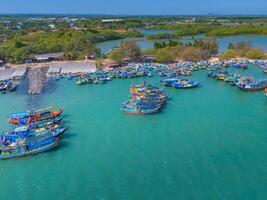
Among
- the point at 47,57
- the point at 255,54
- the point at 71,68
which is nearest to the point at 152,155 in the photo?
the point at 71,68

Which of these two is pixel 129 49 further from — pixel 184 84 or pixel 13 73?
pixel 13 73

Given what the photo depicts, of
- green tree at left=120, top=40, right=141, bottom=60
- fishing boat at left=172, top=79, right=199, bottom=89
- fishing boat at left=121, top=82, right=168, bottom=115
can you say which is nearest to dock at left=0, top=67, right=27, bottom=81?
green tree at left=120, top=40, right=141, bottom=60

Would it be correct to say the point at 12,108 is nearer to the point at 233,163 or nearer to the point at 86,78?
the point at 86,78

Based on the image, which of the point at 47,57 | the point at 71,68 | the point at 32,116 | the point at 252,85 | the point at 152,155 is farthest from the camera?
the point at 47,57

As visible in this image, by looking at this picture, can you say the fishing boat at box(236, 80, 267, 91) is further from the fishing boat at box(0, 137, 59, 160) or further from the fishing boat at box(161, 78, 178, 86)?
the fishing boat at box(0, 137, 59, 160)

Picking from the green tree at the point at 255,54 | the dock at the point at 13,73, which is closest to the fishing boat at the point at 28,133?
the dock at the point at 13,73
